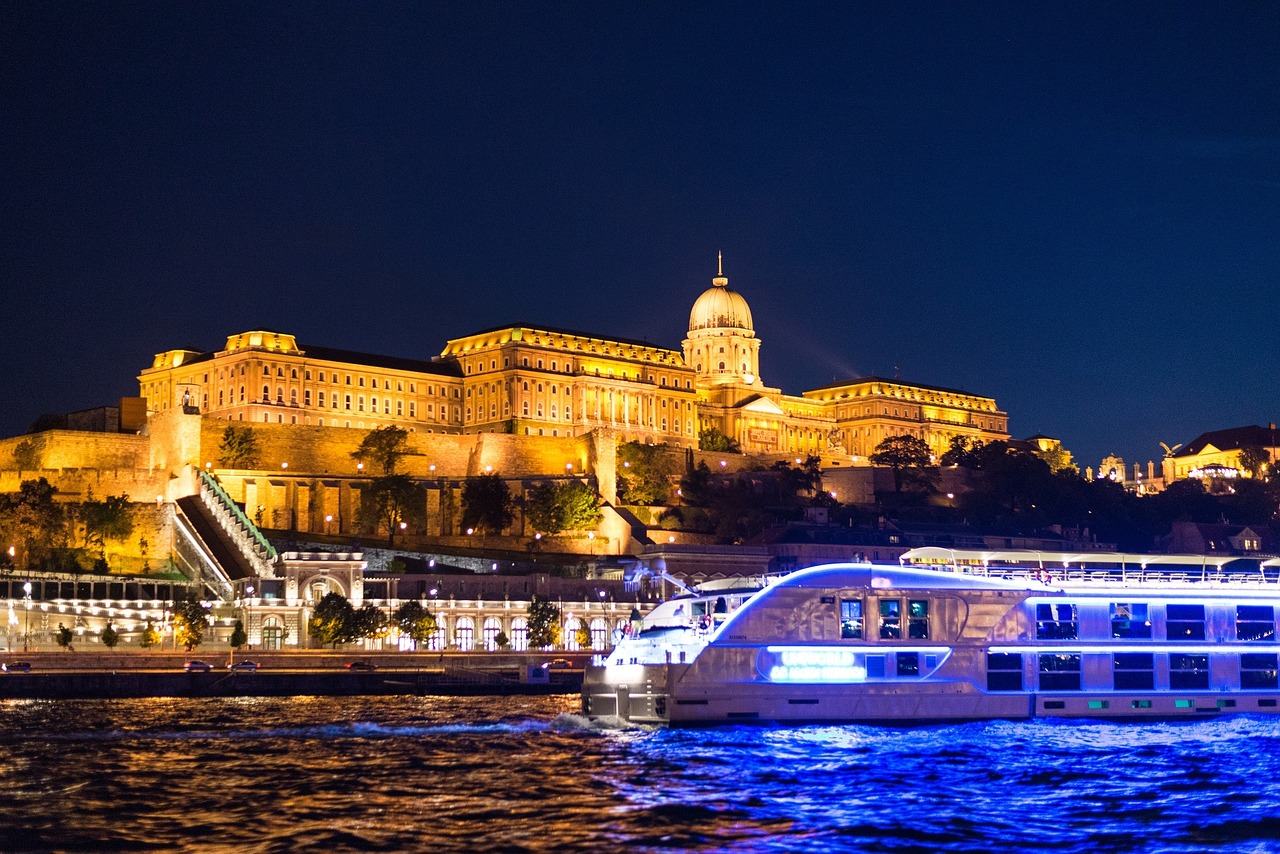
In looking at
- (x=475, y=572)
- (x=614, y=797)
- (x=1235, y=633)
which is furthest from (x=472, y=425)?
(x=614, y=797)

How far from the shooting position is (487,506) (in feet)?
375

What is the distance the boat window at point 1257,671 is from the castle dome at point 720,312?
146618mm

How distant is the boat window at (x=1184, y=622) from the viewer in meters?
48.3

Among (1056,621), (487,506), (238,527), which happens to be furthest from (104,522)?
(1056,621)

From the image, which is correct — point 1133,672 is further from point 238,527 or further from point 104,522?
point 104,522

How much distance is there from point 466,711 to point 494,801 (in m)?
21.1

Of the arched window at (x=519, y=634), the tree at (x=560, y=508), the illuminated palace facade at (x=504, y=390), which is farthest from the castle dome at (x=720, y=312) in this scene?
the arched window at (x=519, y=634)

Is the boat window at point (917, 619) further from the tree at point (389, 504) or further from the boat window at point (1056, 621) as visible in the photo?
the tree at point (389, 504)

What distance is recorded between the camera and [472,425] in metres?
160

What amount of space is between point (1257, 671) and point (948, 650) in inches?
382

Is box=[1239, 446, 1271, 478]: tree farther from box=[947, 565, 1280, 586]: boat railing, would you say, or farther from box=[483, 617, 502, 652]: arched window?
box=[947, 565, 1280, 586]: boat railing

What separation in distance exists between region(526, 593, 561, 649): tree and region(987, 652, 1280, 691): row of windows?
47134mm

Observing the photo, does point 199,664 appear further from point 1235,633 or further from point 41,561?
point 1235,633

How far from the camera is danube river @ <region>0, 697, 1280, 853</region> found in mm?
30672
